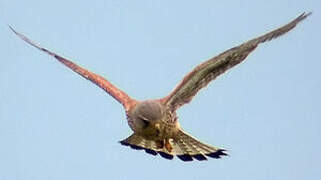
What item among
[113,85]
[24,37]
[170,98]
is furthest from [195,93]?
[24,37]

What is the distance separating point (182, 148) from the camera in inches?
830

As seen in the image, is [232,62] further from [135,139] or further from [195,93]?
[135,139]

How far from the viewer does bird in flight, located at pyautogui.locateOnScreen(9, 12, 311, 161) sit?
62.9 feet

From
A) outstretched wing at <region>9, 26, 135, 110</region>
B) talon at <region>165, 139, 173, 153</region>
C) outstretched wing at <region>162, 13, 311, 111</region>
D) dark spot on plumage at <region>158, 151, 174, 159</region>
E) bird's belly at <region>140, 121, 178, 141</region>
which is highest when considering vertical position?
outstretched wing at <region>9, 26, 135, 110</region>

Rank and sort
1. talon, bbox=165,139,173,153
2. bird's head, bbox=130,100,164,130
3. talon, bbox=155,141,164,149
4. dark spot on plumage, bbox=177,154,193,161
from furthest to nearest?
dark spot on plumage, bbox=177,154,193,161
talon, bbox=165,139,173,153
talon, bbox=155,141,164,149
bird's head, bbox=130,100,164,130

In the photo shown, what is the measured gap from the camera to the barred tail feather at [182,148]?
2100cm

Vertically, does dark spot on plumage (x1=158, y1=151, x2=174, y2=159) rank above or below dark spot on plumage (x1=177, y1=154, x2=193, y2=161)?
above

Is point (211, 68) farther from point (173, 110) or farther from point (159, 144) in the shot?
point (159, 144)

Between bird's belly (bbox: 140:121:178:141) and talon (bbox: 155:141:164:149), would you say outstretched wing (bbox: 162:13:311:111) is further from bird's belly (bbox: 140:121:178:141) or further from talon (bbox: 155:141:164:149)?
talon (bbox: 155:141:164:149)

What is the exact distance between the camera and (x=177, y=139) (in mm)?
20875

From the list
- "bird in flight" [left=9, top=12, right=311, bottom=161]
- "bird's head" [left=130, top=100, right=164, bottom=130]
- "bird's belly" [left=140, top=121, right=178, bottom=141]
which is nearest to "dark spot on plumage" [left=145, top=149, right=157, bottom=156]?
"bird in flight" [left=9, top=12, right=311, bottom=161]

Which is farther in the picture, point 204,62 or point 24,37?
point 24,37

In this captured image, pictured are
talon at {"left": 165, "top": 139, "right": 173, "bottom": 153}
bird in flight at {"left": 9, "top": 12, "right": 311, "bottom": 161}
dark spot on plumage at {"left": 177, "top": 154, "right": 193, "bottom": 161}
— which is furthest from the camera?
dark spot on plumage at {"left": 177, "top": 154, "right": 193, "bottom": 161}

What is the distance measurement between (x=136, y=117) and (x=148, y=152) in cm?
149
